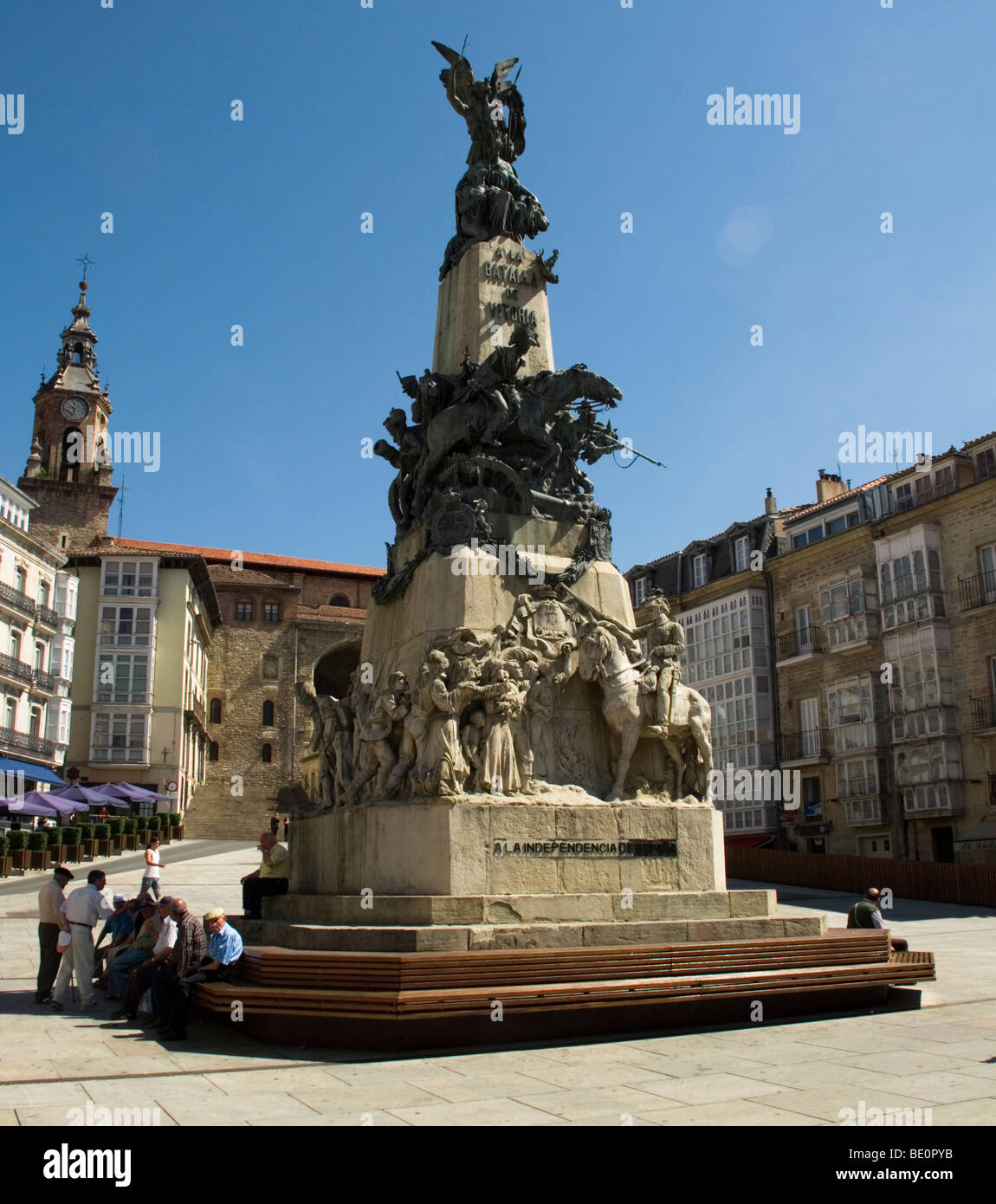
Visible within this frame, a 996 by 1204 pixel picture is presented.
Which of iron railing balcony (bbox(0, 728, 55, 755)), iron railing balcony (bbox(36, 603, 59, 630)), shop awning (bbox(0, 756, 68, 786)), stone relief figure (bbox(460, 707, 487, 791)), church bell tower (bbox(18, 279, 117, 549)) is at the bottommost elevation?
stone relief figure (bbox(460, 707, 487, 791))

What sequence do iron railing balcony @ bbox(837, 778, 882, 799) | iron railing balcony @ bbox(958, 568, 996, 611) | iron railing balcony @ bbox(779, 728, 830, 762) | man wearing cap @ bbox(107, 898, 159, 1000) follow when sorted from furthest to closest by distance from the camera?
iron railing balcony @ bbox(779, 728, 830, 762) → iron railing balcony @ bbox(837, 778, 882, 799) → iron railing balcony @ bbox(958, 568, 996, 611) → man wearing cap @ bbox(107, 898, 159, 1000)

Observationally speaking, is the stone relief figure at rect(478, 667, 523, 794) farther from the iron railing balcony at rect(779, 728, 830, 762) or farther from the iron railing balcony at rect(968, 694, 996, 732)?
the iron railing balcony at rect(779, 728, 830, 762)

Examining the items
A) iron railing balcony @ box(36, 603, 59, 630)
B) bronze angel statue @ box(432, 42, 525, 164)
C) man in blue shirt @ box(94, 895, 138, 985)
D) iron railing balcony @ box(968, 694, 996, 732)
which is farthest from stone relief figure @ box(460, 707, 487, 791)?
iron railing balcony @ box(36, 603, 59, 630)

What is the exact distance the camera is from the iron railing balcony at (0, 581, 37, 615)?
46334 mm

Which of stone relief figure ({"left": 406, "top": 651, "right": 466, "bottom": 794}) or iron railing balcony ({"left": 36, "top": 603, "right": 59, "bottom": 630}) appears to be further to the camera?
iron railing balcony ({"left": 36, "top": 603, "right": 59, "bottom": 630})

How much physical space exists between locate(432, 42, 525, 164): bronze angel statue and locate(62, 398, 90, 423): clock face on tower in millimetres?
61947

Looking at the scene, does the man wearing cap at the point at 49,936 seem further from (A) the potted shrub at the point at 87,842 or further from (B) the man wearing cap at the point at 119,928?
(A) the potted shrub at the point at 87,842

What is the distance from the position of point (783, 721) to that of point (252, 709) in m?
41.3

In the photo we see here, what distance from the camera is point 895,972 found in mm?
10992

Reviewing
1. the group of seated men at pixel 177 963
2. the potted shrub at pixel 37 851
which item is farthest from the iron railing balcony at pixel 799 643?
the group of seated men at pixel 177 963

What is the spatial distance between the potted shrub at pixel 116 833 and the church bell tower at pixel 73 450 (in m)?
32.1

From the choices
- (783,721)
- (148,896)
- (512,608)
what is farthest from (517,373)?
(783,721)

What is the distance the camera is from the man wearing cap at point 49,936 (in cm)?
1186
